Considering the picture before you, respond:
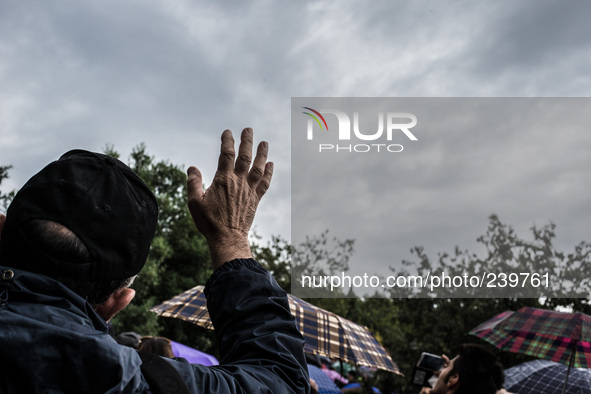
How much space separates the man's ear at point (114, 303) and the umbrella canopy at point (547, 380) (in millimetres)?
6392

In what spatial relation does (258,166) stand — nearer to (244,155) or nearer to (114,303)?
(244,155)

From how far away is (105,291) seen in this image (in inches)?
44.4

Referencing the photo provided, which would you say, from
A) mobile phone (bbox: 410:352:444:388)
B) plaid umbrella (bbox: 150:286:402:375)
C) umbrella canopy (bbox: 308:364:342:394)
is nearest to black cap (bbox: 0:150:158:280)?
plaid umbrella (bbox: 150:286:402:375)

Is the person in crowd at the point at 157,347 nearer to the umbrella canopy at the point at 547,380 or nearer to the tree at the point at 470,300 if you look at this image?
the umbrella canopy at the point at 547,380

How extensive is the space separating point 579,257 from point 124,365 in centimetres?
1728

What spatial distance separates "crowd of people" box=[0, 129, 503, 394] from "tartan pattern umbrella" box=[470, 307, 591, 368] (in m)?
4.96

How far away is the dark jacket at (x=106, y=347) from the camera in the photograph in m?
0.90

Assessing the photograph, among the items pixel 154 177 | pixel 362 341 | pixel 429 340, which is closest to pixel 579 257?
pixel 429 340

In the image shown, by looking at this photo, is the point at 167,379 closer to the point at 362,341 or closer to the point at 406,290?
the point at 362,341

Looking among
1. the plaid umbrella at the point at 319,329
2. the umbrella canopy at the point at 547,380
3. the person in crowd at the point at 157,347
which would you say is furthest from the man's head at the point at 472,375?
the umbrella canopy at the point at 547,380

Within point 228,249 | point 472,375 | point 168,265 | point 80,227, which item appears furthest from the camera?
point 168,265

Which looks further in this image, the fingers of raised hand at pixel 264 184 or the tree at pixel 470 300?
the tree at pixel 470 300

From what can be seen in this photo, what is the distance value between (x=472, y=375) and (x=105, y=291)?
3.41 m

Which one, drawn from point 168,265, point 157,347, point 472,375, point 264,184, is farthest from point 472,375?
point 168,265
